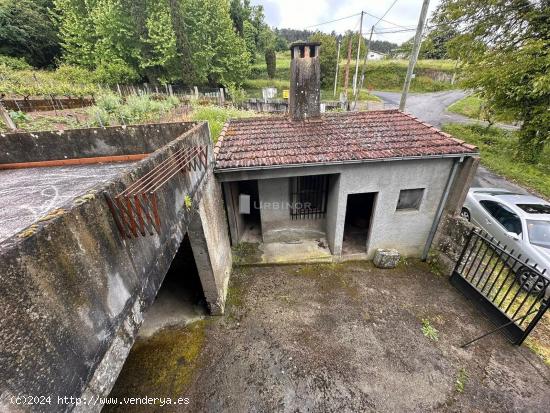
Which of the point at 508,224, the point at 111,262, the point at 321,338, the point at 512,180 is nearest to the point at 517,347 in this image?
the point at 508,224

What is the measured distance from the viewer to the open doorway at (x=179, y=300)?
214 inches

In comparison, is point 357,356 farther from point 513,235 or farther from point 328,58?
point 328,58

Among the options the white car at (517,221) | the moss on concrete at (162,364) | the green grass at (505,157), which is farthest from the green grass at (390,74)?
the moss on concrete at (162,364)

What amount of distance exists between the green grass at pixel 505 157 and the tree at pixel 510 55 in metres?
0.73

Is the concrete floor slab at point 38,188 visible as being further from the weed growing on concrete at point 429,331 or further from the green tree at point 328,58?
the green tree at point 328,58

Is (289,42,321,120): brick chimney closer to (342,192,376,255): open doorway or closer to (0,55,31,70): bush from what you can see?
(342,192,376,255): open doorway

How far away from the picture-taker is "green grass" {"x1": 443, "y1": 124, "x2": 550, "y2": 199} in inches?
429

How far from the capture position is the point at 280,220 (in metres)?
7.75

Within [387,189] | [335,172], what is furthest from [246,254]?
[387,189]

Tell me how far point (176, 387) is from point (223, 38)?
2838 cm

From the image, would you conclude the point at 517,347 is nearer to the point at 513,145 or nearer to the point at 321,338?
the point at 321,338

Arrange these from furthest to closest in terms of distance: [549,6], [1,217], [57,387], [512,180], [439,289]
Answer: [512,180] < [549,6] < [439,289] < [1,217] < [57,387]

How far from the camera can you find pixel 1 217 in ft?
8.87

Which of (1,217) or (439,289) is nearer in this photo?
(1,217)
